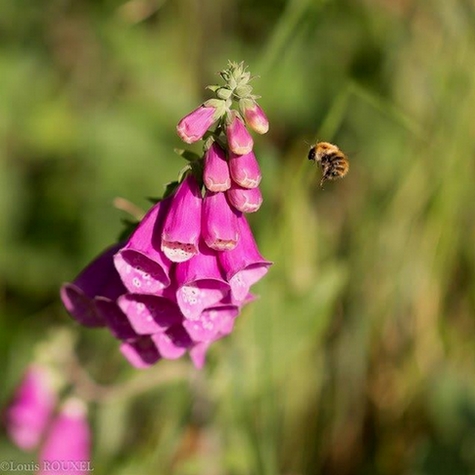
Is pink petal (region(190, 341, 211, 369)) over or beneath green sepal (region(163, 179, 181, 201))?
beneath

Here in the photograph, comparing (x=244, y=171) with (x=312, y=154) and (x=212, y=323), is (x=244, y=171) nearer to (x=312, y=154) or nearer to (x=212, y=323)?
(x=212, y=323)

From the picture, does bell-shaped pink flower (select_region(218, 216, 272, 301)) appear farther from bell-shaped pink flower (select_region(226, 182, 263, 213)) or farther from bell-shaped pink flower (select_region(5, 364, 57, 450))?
bell-shaped pink flower (select_region(5, 364, 57, 450))

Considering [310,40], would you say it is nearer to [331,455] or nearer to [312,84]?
[312,84]

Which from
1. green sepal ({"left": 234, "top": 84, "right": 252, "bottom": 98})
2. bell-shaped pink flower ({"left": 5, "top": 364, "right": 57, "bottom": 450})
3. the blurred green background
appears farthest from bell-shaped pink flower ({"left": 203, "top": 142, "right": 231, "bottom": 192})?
bell-shaped pink flower ({"left": 5, "top": 364, "right": 57, "bottom": 450})

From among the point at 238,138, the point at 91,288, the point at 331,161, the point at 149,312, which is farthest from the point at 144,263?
the point at 331,161

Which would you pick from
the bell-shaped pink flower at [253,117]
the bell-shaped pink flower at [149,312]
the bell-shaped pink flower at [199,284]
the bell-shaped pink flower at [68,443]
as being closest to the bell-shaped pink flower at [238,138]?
the bell-shaped pink flower at [253,117]

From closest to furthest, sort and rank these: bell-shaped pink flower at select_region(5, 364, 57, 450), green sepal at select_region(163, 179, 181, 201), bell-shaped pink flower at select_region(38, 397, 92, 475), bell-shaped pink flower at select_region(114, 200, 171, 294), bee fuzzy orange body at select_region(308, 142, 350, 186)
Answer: bell-shaped pink flower at select_region(114, 200, 171, 294) → green sepal at select_region(163, 179, 181, 201) → bee fuzzy orange body at select_region(308, 142, 350, 186) → bell-shaped pink flower at select_region(38, 397, 92, 475) → bell-shaped pink flower at select_region(5, 364, 57, 450)
